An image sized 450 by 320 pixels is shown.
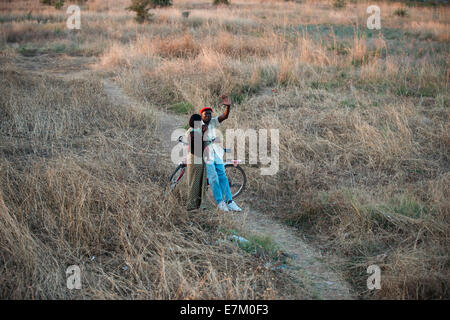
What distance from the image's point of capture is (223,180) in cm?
463

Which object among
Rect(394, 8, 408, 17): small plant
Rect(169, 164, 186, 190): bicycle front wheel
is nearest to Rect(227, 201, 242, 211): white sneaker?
Rect(169, 164, 186, 190): bicycle front wheel

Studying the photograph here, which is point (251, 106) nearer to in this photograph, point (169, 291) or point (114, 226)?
point (114, 226)

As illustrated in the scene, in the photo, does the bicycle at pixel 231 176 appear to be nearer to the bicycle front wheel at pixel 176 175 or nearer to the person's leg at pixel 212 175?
the bicycle front wheel at pixel 176 175

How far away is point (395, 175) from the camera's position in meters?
5.27

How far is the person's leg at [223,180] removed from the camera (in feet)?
15.2

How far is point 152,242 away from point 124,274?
0.41 meters

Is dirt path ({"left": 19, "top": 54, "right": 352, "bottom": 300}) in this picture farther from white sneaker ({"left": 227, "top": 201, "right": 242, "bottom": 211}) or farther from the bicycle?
the bicycle

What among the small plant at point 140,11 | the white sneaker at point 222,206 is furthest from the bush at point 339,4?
the white sneaker at point 222,206

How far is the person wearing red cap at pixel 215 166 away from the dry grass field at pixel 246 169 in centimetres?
37

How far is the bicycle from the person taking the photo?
488cm

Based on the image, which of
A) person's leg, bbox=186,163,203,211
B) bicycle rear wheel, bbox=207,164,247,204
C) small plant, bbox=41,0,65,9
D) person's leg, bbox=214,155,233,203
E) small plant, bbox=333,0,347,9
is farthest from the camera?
small plant, bbox=333,0,347,9

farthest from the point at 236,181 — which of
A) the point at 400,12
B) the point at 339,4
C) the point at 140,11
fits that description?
the point at 339,4

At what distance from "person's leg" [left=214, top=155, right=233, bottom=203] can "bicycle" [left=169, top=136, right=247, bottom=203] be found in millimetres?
232

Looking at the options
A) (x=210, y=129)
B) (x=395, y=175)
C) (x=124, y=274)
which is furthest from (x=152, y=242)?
(x=395, y=175)
